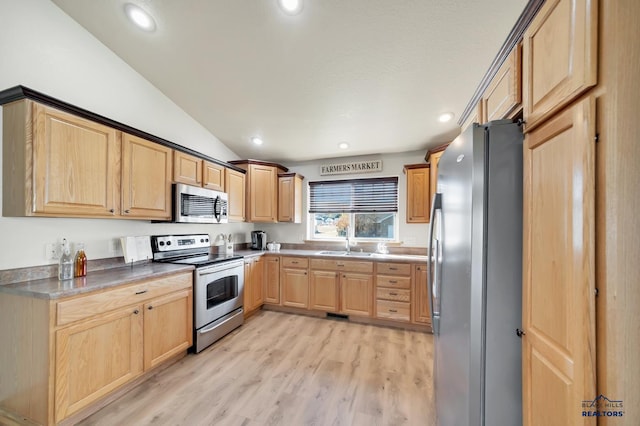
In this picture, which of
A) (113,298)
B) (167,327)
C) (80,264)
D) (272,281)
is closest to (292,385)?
(167,327)

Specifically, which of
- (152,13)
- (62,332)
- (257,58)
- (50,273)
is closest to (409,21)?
(257,58)

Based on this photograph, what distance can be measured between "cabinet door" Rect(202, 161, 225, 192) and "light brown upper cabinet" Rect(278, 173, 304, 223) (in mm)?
982

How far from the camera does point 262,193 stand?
3.90 metres

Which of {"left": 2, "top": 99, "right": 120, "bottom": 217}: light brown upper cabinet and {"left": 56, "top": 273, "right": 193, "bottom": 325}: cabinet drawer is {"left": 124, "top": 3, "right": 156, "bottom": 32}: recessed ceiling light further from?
{"left": 56, "top": 273, "right": 193, "bottom": 325}: cabinet drawer

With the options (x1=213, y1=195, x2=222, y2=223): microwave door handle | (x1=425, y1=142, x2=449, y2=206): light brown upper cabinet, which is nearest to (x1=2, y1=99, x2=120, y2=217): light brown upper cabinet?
(x1=213, y1=195, x2=222, y2=223): microwave door handle

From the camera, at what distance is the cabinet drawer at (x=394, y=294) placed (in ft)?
9.95

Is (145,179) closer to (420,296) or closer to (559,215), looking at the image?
(559,215)

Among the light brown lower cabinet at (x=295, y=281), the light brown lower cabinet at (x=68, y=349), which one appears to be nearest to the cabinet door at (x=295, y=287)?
the light brown lower cabinet at (x=295, y=281)

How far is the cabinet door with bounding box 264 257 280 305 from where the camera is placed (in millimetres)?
3605

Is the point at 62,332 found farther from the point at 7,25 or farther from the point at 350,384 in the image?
the point at 7,25

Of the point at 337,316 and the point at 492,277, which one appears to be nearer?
the point at 492,277

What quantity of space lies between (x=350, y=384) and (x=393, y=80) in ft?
9.18

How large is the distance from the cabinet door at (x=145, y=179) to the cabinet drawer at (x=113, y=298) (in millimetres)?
675

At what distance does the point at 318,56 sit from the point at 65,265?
105 inches
